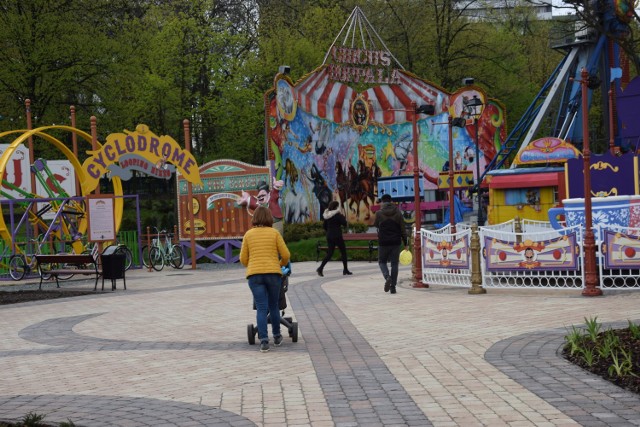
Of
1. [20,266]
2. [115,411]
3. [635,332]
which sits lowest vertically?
[115,411]

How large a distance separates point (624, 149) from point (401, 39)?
19438 millimetres

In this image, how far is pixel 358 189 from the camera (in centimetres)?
4044

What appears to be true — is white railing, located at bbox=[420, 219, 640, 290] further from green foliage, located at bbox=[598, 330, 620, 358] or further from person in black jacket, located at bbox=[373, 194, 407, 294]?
green foliage, located at bbox=[598, 330, 620, 358]

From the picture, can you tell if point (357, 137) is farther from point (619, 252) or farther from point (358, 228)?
point (619, 252)

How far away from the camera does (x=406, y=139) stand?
41.6 meters

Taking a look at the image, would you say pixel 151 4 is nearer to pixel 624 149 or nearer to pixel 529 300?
pixel 624 149

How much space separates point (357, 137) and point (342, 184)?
8.01 ft

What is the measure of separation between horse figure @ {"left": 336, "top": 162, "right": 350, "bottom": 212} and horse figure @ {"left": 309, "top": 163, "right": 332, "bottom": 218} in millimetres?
1012

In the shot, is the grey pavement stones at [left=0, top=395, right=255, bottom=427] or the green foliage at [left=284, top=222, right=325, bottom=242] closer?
the grey pavement stones at [left=0, top=395, right=255, bottom=427]

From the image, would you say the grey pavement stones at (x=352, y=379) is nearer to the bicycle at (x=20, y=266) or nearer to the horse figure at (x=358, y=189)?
the bicycle at (x=20, y=266)

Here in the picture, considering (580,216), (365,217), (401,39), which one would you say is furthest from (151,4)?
(580,216)

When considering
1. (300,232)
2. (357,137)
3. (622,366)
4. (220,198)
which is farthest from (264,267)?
(357,137)

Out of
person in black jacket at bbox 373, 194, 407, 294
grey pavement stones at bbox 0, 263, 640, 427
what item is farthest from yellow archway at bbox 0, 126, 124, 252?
person in black jacket at bbox 373, 194, 407, 294

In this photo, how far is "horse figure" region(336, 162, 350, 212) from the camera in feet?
130
